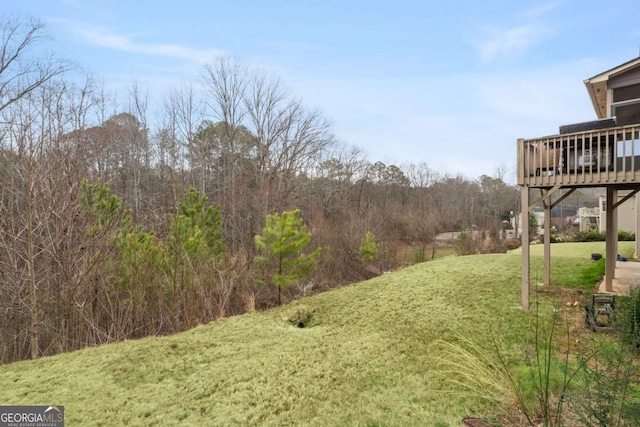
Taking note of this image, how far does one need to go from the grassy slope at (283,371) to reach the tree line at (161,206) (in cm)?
138

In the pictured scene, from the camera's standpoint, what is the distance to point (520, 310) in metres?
5.38

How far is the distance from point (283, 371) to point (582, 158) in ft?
16.2

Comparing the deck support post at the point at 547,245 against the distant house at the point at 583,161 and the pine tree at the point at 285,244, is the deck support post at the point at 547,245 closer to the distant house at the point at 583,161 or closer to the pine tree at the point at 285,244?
the distant house at the point at 583,161

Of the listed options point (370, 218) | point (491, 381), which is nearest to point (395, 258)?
point (370, 218)

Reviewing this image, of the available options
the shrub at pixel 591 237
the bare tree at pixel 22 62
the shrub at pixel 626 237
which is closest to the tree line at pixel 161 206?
the bare tree at pixel 22 62

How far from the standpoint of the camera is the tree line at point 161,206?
17.6ft

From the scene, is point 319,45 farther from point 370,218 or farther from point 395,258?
point 395,258

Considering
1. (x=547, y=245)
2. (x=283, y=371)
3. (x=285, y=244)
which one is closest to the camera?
(x=283, y=371)

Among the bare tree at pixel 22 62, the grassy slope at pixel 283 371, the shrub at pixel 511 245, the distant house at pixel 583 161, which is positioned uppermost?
the bare tree at pixel 22 62

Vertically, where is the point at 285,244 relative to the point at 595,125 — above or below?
below

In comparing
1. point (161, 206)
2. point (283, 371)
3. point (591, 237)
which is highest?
point (161, 206)

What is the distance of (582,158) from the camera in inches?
197

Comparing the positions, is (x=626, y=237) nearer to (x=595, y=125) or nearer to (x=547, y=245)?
(x=547, y=245)

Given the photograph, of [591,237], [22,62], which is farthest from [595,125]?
[22,62]
